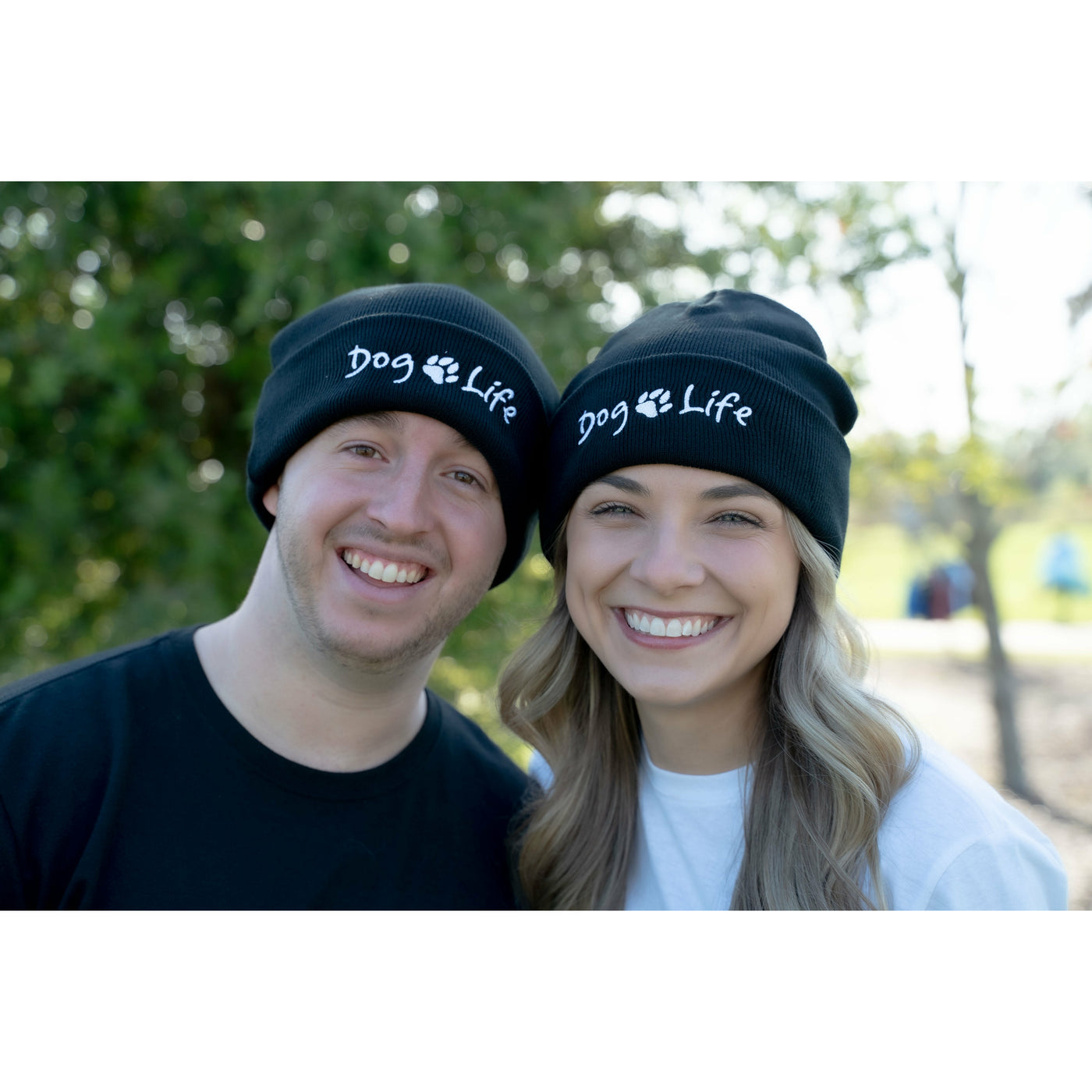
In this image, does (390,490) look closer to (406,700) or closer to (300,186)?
(406,700)

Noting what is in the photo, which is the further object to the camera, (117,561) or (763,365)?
(117,561)

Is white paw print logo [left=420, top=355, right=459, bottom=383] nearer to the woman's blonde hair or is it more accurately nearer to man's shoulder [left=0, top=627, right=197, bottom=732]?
the woman's blonde hair

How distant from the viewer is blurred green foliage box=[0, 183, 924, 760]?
3.38 m

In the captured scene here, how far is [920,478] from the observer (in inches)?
206

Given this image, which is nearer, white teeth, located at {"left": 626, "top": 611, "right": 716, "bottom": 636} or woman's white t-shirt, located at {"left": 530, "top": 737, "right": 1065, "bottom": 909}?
woman's white t-shirt, located at {"left": 530, "top": 737, "right": 1065, "bottom": 909}

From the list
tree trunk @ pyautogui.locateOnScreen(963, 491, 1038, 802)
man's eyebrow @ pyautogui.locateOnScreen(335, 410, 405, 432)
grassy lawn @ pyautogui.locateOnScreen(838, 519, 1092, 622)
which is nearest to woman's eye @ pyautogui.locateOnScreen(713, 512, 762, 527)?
man's eyebrow @ pyautogui.locateOnScreen(335, 410, 405, 432)

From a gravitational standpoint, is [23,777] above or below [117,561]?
below

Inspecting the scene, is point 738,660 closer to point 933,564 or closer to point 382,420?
point 382,420

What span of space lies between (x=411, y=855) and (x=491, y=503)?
34.2 inches

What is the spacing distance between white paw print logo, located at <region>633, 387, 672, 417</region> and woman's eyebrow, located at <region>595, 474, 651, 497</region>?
150 millimetres

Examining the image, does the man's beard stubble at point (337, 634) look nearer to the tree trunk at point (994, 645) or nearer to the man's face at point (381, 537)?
the man's face at point (381, 537)

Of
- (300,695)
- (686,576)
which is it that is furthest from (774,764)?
(300,695)

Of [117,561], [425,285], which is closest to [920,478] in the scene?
[425,285]

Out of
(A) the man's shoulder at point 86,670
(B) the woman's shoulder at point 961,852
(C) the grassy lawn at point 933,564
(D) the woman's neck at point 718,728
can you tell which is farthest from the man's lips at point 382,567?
(C) the grassy lawn at point 933,564
